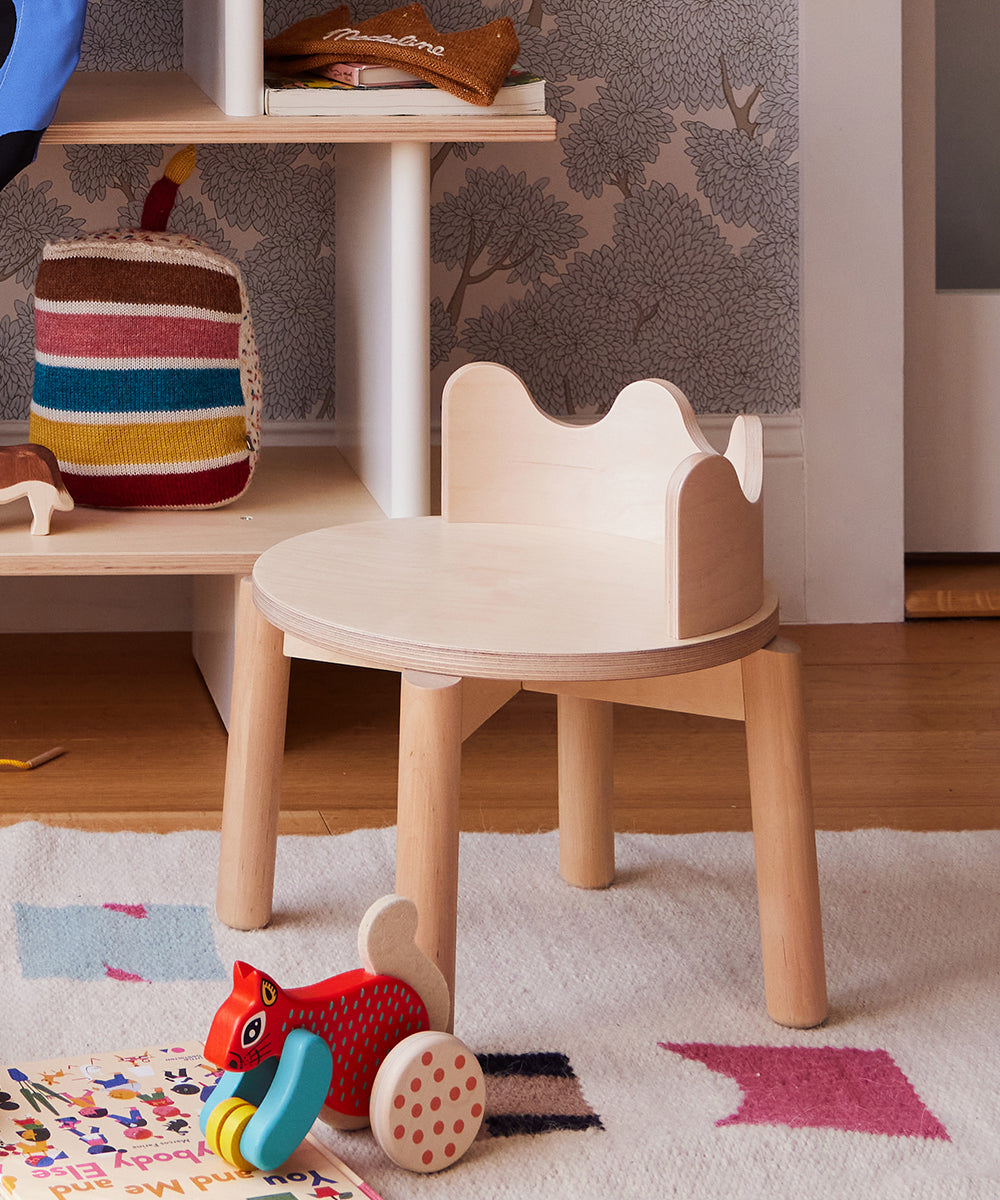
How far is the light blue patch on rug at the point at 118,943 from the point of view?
0.97 metres

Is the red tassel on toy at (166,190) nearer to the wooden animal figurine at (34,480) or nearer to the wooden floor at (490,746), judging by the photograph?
the wooden animal figurine at (34,480)

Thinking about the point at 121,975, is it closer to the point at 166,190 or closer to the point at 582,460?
the point at 582,460

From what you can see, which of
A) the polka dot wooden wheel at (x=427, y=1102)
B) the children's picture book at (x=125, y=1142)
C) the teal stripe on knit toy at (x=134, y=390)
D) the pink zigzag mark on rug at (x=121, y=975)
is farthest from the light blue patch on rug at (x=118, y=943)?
the teal stripe on knit toy at (x=134, y=390)

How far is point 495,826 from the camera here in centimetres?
122

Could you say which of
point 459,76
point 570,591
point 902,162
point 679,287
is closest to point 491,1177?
point 570,591

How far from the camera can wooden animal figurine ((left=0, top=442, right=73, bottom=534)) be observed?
4.15ft

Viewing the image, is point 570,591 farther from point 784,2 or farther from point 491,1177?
point 784,2

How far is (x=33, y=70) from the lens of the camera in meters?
1.18

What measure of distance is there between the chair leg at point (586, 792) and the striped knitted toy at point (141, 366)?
47 centimetres

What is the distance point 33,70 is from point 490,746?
71 centimetres

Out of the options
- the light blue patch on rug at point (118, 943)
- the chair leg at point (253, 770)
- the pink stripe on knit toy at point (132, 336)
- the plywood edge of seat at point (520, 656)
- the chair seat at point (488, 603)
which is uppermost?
the pink stripe on knit toy at point (132, 336)

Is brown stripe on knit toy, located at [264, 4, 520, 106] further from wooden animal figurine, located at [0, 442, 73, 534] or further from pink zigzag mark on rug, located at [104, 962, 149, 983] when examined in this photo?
pink zigzag mark on rug, located at [104, 962, 149, 983]

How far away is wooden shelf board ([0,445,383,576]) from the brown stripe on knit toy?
0.40 metres

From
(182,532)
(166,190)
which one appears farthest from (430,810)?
(166,190)
